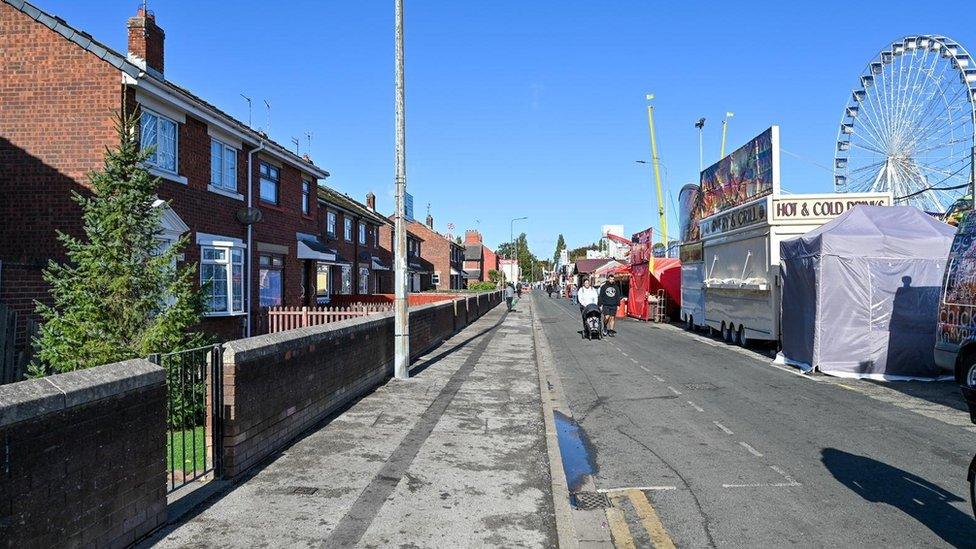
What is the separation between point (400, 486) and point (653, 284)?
96.1ft

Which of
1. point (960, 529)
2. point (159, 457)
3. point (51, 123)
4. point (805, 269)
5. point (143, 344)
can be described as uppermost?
point (51, 123)

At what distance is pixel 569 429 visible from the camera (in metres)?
8.88

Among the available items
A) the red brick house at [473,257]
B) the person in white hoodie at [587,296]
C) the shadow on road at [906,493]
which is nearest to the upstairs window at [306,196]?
the person in white hoodie at [587,296]

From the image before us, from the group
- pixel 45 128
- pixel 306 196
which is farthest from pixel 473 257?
pixel 45 128

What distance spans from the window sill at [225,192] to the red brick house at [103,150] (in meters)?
0.06

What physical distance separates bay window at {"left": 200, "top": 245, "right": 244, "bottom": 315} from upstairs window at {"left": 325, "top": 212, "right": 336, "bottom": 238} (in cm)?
1166

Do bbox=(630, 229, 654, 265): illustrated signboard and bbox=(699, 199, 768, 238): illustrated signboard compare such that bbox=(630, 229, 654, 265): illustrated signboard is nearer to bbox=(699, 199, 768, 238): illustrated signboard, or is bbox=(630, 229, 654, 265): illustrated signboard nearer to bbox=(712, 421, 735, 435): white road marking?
bbox=(699, 199, 768, 238): illustrated signboard

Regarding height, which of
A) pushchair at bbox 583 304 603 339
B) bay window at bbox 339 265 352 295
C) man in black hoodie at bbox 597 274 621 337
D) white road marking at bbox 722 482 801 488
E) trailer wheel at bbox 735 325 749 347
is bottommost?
white road marking at bbox 722 482 801 488

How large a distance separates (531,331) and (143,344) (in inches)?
699

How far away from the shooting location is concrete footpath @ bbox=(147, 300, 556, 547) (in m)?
4.74

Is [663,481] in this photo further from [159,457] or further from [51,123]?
[51,123]

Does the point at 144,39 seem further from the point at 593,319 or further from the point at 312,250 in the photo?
the point at 593,319

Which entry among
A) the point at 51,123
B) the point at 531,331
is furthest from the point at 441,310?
the point at 51,123

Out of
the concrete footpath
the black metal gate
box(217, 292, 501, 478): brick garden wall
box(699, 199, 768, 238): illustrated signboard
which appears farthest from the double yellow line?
box(699, 199, 768, 238): illustrated signboard
